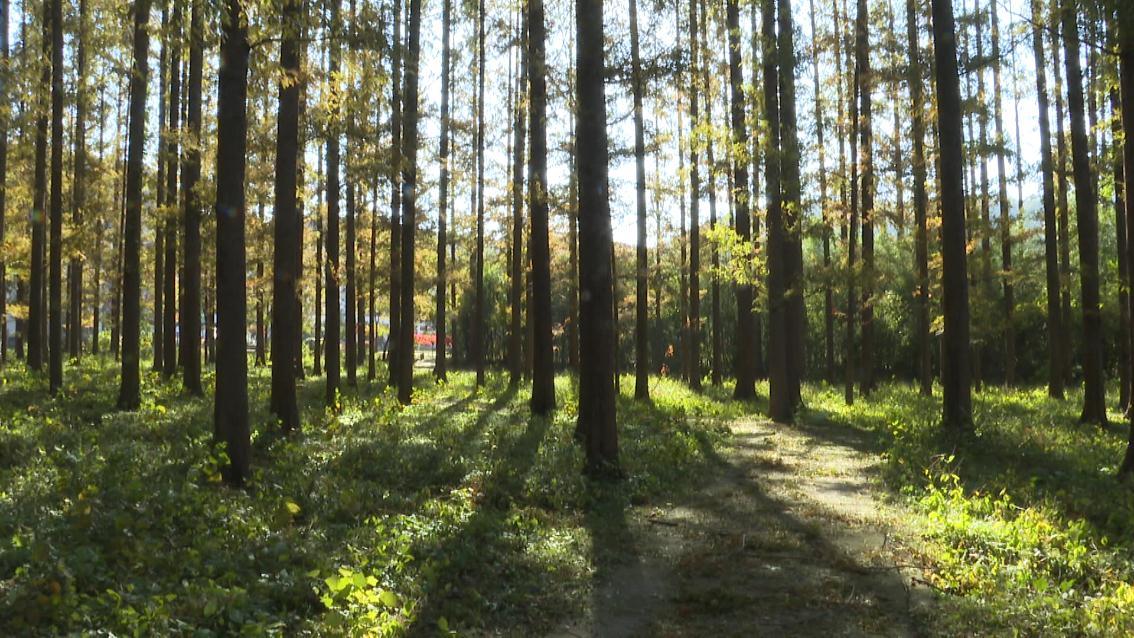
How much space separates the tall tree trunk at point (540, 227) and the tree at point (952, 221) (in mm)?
6974

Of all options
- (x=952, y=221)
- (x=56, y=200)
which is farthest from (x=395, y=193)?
(x=952, y=221)

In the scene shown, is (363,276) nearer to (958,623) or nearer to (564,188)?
(564,188)

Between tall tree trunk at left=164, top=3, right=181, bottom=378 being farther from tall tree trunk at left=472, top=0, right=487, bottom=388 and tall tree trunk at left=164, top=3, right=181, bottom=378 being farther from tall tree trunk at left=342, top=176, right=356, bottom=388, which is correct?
tall tree trunk at left=472, top=0, right=487, bottom=388

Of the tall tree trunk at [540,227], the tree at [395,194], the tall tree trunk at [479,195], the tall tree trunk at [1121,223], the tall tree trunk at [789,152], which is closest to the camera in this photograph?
the tall tree trunk at [1121,223]

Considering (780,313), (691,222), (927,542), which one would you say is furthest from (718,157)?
(927,542)

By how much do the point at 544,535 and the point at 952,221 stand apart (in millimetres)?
9819

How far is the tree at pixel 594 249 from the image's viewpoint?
984cm

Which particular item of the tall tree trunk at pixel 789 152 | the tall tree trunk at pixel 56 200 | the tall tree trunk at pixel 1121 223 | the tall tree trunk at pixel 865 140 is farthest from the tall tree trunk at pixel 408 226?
the tall tree trunk at pixel 1121 223

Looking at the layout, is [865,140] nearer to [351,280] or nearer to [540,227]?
[540,227]

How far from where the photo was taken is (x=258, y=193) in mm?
18141

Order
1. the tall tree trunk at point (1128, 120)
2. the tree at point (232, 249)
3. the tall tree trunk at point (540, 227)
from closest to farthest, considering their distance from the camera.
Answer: the tree at point (232, 249)
the tall tree trunk at point (1128, 120)
the tall tree trunk at point (540, 227)

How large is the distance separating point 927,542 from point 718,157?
15.1 meters

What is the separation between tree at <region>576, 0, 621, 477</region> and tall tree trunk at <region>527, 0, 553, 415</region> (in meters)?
5.66

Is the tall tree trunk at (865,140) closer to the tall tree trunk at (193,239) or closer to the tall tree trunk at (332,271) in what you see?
the tall tree trunk at (332,271)
